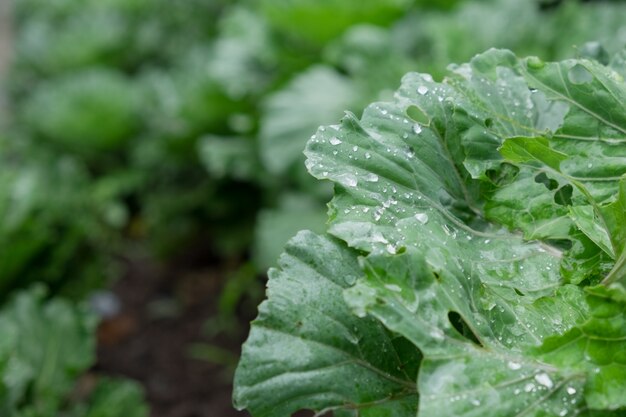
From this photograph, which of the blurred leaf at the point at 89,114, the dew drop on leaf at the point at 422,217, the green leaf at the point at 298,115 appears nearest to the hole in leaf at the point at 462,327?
the dew drop on leaf at the point at 422,217

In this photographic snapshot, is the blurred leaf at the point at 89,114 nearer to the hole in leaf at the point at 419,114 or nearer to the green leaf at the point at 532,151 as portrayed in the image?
the hole in leaf at the point at 419,114

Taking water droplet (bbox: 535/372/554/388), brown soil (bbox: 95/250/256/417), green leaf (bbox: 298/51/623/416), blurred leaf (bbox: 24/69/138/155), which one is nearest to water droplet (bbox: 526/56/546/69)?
green leaf (bbox: 298/51/623/416)

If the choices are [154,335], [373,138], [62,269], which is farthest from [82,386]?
[373,138]

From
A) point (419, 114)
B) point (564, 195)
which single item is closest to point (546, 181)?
point (564, 195)

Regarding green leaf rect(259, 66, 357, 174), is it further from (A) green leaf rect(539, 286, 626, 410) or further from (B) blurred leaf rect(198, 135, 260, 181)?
(A) green leaf rect(539, 286, 626, 410)

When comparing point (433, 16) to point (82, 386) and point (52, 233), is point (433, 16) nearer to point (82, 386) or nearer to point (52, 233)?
point (52, 233)
